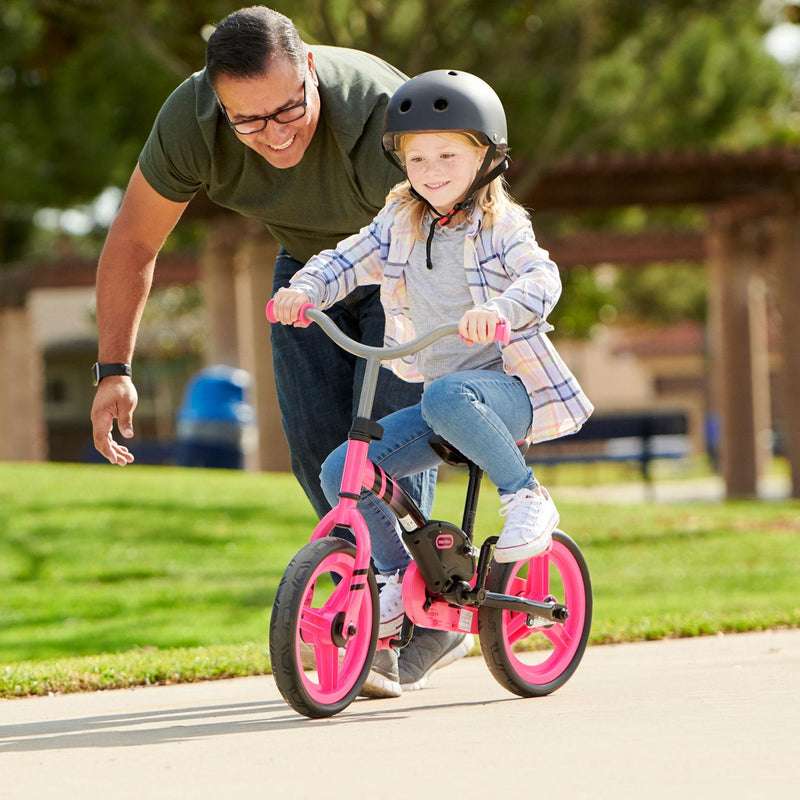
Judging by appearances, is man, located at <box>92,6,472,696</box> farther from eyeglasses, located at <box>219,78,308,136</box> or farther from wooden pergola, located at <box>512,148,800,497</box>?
wooden pergola, located at <box>512,148,800,497</box>

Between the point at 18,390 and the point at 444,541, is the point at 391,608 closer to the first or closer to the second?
the point at 444,541

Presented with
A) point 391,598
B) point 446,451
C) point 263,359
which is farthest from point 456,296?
point 263,359

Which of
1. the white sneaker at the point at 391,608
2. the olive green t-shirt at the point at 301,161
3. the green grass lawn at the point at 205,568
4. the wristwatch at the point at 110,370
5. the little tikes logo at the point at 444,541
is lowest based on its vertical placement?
the green grass lawn at the point at 205,568

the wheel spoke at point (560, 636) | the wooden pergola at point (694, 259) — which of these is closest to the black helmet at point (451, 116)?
the wheel spoke at point (560, 636)

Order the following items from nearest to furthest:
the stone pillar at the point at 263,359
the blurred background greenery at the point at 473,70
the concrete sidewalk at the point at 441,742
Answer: the concrete sidewalk at the point at 441,742 < the blurred background greenery at the point at 473,70 < the stone pillar at the point at 263,359

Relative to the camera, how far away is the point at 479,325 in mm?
3410

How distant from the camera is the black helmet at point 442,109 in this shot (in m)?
3.71

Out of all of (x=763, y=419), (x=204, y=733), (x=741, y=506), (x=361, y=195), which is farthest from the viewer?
(x=763, y=419)

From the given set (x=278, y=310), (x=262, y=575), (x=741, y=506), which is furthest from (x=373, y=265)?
(x=741, y=506)

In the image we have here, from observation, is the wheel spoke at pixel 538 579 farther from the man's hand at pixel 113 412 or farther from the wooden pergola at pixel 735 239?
the wooden pergola at pixel 735 239

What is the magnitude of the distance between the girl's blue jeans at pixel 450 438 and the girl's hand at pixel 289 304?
0.38m

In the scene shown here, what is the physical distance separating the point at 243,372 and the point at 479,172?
14.3 metres

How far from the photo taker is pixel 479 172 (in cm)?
383

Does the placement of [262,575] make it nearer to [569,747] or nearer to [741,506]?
[569,747]
